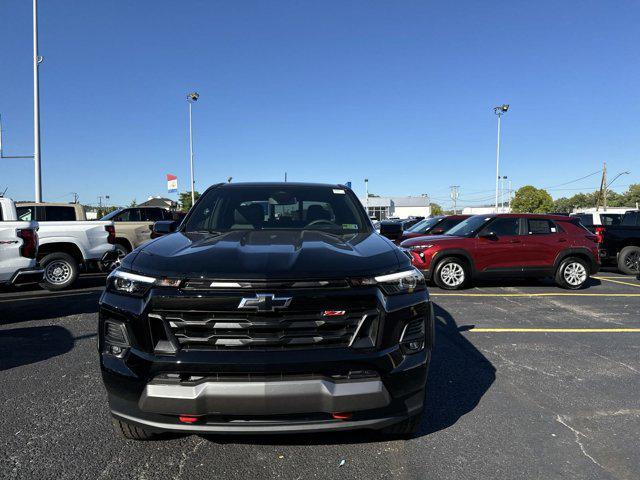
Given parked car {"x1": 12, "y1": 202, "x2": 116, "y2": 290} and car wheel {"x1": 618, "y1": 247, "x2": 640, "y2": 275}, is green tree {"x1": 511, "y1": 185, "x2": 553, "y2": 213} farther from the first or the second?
parked car {"x1": 12, "y1": 202, "x2": 116, "y2": 290}

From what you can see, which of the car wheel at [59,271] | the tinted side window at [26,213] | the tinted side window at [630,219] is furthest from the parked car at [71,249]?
the tinted side window at [630,219]

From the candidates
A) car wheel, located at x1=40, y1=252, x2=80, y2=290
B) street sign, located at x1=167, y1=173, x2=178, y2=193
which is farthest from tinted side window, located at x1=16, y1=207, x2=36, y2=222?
street sign, located at x1=167, y1=173, x2=178, y2=193

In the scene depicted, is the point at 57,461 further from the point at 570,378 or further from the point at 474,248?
the point at 474,248

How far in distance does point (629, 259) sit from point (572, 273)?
4.07 m

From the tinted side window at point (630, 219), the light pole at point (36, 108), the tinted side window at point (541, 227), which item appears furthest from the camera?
the light pole at point (36, 108)

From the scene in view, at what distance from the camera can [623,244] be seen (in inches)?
471

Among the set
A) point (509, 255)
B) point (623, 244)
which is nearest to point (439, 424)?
point (509, 255)

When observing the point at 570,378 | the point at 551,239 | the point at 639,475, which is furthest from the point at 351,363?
the point at 551,239

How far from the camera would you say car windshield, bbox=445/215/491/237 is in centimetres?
956

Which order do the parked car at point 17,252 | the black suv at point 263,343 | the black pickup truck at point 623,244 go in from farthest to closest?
the black pickup truck at point 623,244, the parked car at point 17,252, the black suv at point 263,343

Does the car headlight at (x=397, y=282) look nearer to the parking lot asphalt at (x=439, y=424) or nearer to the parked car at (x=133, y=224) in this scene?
the parking lot asphalt at (x=439, y=424)

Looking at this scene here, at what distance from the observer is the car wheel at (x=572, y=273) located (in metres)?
9.35

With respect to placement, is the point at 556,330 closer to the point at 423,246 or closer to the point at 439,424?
the point at 439,424

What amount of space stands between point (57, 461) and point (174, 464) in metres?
0.73
